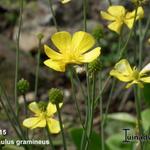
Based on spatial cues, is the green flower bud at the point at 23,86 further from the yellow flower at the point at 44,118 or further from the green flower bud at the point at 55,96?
the green flower bud at the point at 55,96

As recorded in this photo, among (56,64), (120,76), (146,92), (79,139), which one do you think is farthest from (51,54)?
(146,92)

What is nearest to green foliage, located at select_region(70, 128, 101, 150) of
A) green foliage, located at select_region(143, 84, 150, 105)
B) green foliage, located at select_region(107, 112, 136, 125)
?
green foliage, located at select_region(143, 84, 150, 105)

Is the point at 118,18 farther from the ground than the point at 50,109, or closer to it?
farther from the ground

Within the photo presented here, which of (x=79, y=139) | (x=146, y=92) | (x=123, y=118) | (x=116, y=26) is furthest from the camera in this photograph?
(x=123, y=118)

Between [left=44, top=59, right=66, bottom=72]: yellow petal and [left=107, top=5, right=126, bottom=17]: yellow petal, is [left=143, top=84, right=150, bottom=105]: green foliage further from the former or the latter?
[left=44, top=59, right=66, bottom=72]: yellow petal

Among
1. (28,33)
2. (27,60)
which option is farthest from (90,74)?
(28,33)

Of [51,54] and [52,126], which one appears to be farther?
[52,126]

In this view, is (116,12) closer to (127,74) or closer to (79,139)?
(127,74)
